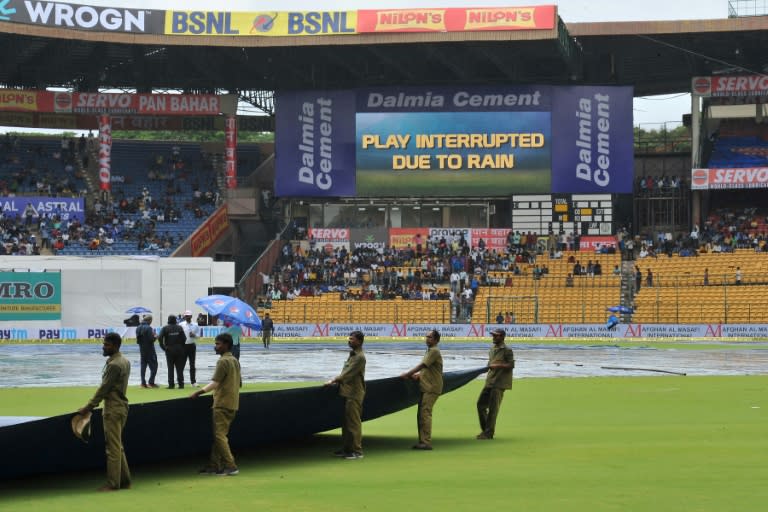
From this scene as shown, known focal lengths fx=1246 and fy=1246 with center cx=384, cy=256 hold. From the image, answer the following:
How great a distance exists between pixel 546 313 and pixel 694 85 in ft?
60.4

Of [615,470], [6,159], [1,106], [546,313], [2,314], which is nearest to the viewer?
[615,470]

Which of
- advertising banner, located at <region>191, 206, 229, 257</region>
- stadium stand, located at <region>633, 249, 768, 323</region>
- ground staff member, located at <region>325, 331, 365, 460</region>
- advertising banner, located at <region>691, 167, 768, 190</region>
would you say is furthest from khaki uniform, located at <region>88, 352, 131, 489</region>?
advertising banner, located at <region>691, 167, 768, 190</region>

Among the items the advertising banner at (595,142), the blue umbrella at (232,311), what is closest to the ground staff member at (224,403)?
the blue umbrella at (232,311)

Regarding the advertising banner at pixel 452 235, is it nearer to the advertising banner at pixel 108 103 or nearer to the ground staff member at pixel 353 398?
the advertising banner at pixel 108 103

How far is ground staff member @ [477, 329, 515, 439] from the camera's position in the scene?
63.2 ft

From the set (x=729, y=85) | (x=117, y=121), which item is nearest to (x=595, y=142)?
(x=729, y=85)

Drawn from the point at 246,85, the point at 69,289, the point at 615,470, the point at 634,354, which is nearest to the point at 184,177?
the point at 246,85

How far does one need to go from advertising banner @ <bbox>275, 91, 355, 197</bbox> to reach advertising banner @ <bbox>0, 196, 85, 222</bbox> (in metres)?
11.7

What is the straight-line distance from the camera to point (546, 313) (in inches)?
2419

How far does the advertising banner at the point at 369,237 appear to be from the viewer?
71544mm

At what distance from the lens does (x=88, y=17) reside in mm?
68062

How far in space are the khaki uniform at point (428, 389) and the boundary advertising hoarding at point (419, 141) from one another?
53207 millimetres

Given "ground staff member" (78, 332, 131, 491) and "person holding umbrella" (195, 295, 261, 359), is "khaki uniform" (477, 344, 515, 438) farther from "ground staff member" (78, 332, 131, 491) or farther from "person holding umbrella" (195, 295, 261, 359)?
"person holding umbrella" (195, 295, 261, 359)

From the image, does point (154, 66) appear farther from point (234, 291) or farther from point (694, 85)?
point (694, 85)
